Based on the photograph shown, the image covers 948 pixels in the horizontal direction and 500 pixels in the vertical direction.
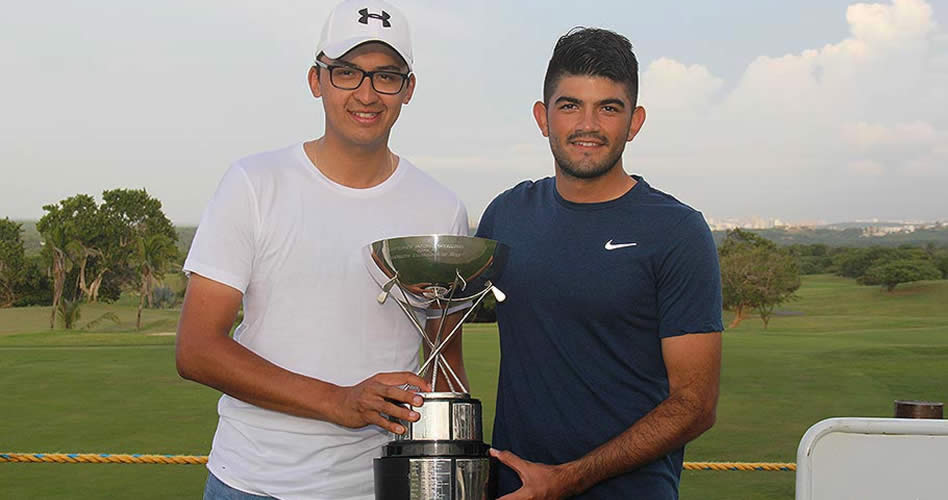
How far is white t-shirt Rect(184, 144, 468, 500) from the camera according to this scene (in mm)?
2539

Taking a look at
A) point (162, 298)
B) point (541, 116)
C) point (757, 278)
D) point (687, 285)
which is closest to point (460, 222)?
point (541, 116)

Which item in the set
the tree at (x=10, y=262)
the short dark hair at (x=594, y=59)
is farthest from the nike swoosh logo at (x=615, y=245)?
the tree at (x=10, y=262)

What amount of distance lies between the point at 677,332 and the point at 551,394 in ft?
1.13

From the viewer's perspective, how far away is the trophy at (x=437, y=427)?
2383mm

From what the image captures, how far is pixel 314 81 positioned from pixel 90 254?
4412 centimetres

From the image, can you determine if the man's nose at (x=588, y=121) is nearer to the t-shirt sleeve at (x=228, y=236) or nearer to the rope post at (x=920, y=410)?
the t-shirt sleeve at (x=228, y=236)

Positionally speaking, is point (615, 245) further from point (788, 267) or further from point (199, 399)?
point (788, 267)

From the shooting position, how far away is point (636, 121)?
9.14 feet

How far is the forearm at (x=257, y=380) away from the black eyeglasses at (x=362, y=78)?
67cm

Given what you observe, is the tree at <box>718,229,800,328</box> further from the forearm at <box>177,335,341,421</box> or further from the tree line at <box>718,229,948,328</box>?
the forearm at <box>177,335,341,421</box>

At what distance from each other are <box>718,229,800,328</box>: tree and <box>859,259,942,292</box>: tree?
2.68 m

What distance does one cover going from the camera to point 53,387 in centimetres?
1403

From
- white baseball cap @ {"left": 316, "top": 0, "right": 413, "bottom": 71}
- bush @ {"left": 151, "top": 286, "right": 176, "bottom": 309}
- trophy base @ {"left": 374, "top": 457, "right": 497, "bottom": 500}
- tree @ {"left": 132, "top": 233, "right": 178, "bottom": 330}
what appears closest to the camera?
trophy base @ {"left": 374, "top": 457, "right": 497, "bottom": 500}

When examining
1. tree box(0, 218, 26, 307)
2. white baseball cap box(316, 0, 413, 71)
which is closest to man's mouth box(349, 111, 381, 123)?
white baseball cap box(316, 0, 413, 71)
